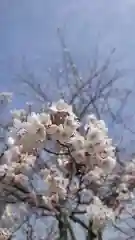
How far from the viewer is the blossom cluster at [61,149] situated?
1.20 metres

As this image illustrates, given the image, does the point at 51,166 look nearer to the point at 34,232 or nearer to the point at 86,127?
the point at 86,127

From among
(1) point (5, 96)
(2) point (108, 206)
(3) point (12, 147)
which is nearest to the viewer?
(3) point (12, 147)

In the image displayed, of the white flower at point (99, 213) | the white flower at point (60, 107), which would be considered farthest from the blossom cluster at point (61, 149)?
the white flower at point (99, 213)

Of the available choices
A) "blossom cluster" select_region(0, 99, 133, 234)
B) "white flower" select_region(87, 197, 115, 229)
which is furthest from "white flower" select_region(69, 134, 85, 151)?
"white flower" select_region(87, 197, 115, 229)

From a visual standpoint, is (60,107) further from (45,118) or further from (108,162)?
(108,162)

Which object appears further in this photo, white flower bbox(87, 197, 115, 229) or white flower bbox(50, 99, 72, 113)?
white flower bbox(87, 197, 115, 229)

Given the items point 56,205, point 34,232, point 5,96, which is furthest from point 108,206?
point 34,232

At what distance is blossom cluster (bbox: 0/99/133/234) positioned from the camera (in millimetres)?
1204

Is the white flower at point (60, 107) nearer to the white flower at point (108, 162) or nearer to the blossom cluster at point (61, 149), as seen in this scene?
the blossom cluster at point (61, 149)

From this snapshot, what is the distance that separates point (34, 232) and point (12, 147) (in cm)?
352

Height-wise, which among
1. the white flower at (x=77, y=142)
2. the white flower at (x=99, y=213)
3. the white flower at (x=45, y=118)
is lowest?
the white flower at (x=99, y=213)

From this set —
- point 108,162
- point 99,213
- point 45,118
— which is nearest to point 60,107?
point 45,118

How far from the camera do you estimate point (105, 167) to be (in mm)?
1232

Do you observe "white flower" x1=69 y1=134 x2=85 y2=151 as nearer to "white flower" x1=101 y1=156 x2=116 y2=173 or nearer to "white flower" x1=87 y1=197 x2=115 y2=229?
"white flower" x1=101 y1=156 x2=116 y2=173
